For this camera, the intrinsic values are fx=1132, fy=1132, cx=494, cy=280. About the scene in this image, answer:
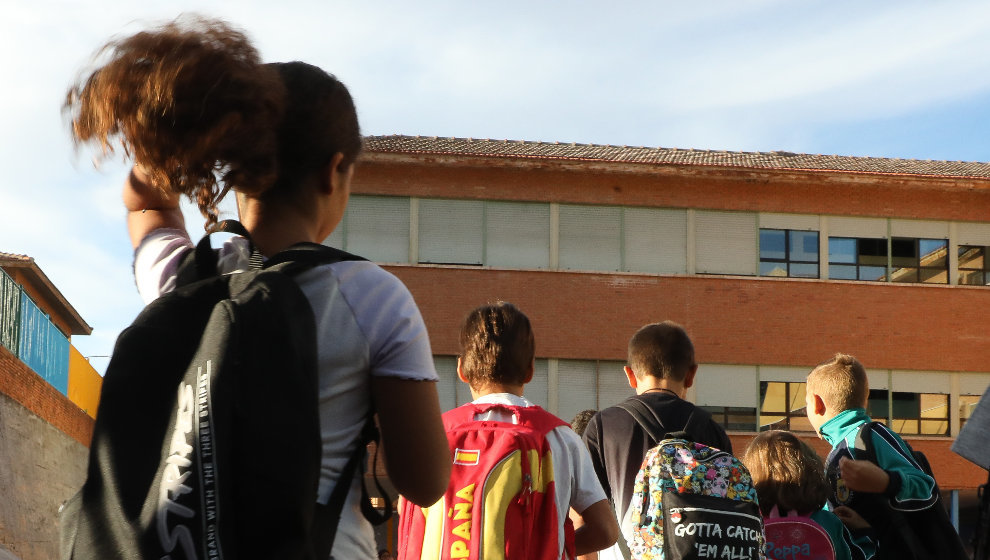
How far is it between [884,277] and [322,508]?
3032cm

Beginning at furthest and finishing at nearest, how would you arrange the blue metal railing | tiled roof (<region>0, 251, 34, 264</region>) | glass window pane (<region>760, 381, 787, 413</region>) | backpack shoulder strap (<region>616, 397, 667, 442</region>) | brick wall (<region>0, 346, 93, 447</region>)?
tiled roof (<region>0, 251, 34, 264</region>) < glass window pane (<region>760, 381, 787, 413</region>) < the blue metal railing < brick wall (<region>0, 346, 93, 447</region>) < backpack shoulder strap (<region>616, 397, 667, 442</region>)

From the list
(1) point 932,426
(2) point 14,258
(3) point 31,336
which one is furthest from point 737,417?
(2) point 14,258

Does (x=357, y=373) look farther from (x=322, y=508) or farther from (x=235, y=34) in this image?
(x=235, y=34)

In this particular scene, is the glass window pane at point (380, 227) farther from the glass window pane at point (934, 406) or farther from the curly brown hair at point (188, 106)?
the curly brown hair at point (188, 106)

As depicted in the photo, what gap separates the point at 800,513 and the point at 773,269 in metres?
25.7

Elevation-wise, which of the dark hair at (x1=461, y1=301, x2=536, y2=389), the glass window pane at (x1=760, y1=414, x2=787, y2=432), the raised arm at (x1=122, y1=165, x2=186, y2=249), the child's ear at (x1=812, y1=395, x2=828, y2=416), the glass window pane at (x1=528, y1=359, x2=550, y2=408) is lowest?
the glass window pane at (x1=760, y1=414, x2=787, y2=432)

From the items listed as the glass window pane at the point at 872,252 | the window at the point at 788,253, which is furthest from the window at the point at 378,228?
the glass window pane at the point at 872,252

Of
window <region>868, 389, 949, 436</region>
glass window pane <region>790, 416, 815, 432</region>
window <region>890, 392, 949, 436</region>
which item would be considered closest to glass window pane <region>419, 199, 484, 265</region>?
glass window pane <region>790, 416, 815, 432</region>

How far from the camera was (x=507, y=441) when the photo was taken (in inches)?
153

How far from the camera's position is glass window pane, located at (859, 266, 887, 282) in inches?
1184

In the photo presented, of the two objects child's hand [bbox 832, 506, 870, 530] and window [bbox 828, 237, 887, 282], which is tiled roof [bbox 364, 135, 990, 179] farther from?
child's hand [bbox 832, 506, 870, 530]

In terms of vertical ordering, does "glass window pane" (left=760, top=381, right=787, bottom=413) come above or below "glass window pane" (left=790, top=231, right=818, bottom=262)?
below

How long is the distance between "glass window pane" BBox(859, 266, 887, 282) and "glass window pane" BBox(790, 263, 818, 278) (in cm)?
125

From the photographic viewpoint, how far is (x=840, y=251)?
30109 millimetres
